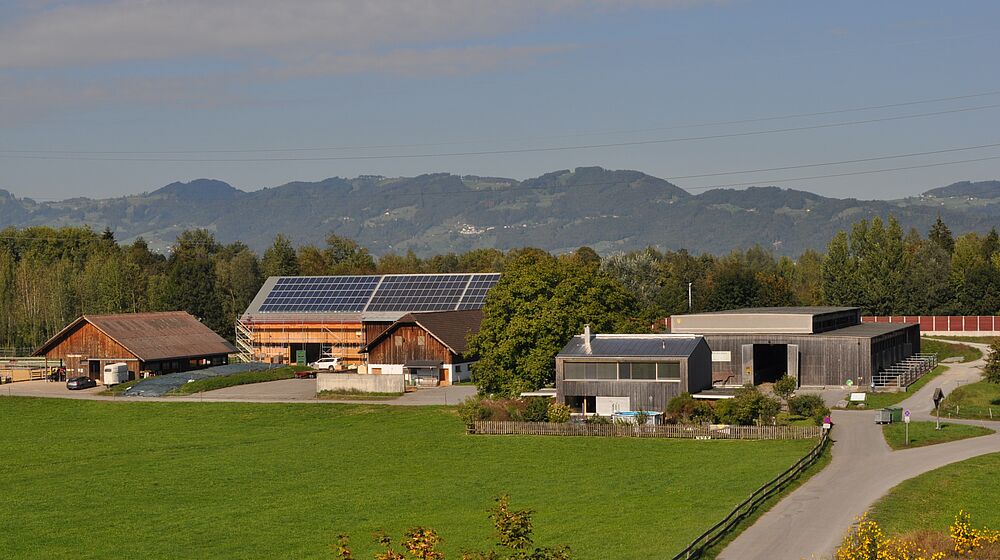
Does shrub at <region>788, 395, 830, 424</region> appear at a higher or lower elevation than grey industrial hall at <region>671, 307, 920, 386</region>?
lower

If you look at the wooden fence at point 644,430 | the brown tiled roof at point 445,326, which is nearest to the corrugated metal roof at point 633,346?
the wooden fence at point 644,430

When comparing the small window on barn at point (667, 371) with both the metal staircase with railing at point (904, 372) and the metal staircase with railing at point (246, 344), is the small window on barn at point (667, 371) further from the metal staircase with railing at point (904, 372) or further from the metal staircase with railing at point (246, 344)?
the metal staircase with railing at point (246, 344)

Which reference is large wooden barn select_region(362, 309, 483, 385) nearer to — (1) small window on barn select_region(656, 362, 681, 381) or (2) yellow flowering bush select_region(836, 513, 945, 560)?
(1) small window on barn select_region(656, 362, 681, 381)

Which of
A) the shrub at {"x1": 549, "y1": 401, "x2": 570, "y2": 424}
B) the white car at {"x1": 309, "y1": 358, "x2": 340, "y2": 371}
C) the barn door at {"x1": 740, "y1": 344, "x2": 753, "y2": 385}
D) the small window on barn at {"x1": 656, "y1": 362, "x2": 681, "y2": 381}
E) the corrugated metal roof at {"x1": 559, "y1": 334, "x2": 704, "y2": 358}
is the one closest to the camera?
the shrub at {"x1": 549, "y1": 401, "x2": 570, "y2": 424}

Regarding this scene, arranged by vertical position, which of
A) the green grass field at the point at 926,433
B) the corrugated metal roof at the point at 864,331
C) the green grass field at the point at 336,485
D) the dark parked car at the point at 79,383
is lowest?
the green grass field at the point at 336,485

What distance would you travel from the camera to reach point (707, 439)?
6350cm

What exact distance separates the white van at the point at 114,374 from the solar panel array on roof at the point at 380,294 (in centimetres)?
2094

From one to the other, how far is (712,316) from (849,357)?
411 inches

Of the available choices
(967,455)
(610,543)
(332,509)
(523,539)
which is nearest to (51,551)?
(332,509)

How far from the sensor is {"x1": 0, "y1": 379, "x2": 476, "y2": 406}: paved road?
85.2 metres

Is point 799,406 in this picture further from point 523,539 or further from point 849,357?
point 523,539

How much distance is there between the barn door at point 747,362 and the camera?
86.9 metres

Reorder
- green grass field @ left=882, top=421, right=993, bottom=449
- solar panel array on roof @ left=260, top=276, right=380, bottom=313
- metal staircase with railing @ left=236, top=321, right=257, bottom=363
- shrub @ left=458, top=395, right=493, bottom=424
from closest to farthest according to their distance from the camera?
green grass field @ left=882, top=421, right=993, bottom=449 → shrub @ left=458, top=395, right=493, bottom=424 → metal staircase with railing @ left=236, top=321, right=257, bottom=363 → solar panel array on roof @ left=260, top=276, right=380, bottom=313

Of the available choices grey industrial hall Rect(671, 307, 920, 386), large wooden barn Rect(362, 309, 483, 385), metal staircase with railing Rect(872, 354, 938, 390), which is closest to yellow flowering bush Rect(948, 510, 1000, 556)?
metal staircase with railing Rect(872, 354, 938, 390)
